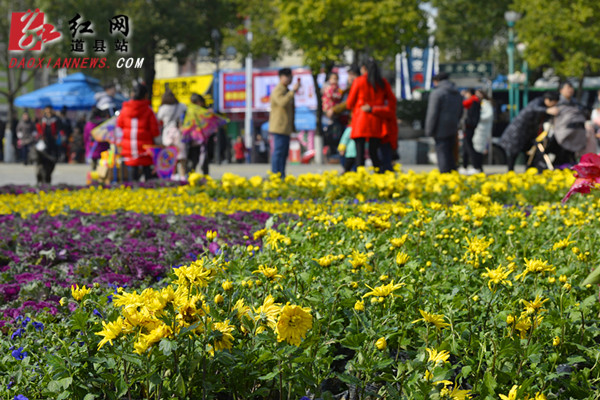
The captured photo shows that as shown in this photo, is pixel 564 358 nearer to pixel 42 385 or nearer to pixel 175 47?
pixel 42 385

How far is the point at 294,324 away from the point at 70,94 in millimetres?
23223

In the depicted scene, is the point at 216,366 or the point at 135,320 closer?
the point at 135,320

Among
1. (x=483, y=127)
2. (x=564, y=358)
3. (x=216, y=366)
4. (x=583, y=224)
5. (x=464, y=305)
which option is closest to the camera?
(x=216, y=366)

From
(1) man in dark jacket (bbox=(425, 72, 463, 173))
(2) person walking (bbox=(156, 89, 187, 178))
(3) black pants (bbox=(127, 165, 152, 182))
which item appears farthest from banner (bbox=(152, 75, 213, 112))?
(1) man in dark jacket (bbox=(425, 72, 463, 173))

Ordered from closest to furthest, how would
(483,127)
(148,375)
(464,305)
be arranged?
(148,375) → (464,305) → (483,127)

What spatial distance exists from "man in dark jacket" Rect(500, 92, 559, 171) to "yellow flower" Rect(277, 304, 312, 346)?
1144cm

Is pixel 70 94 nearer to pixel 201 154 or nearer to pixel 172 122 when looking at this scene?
pixel 201 154

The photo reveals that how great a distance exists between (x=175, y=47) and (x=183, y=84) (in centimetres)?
335

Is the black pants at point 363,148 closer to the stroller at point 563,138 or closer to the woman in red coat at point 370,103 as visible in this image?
the woman in red coat at point 370,103

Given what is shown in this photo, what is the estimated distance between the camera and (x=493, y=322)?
9.57 ft

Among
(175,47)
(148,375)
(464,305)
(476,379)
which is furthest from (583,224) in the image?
(175,47)

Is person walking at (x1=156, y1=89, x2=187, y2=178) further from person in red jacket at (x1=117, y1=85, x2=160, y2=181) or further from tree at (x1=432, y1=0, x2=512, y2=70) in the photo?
tree at (x1=432, y1=0, x2=512, y2=70)

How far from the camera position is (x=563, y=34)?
105 ft

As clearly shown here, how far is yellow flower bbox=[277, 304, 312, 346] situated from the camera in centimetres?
223
